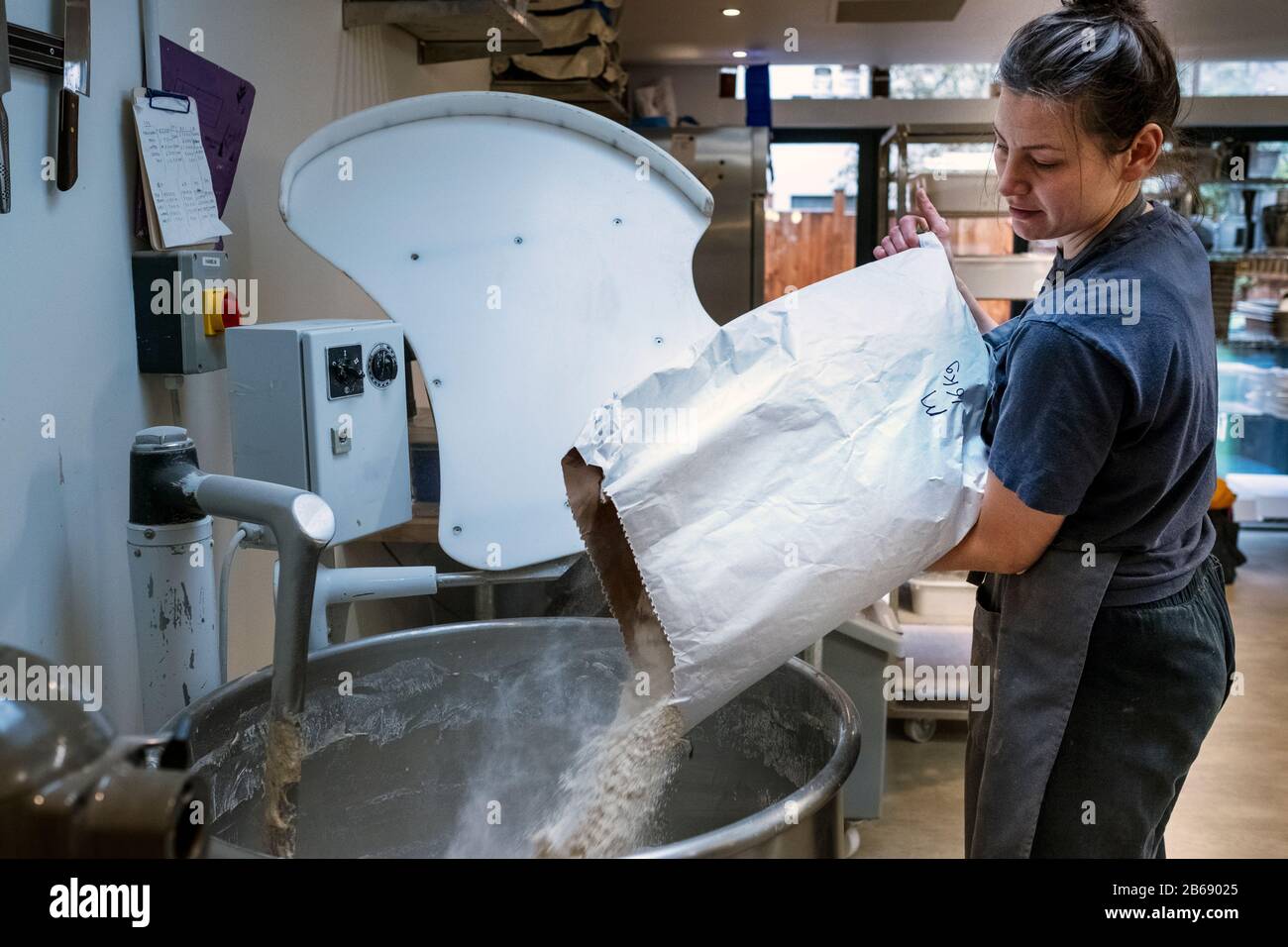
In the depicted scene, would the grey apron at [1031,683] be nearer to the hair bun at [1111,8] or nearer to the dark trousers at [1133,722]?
the dark trousers at [1133,722]

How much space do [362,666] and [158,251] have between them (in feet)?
2.14

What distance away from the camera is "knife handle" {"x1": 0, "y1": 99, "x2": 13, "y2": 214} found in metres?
1.15

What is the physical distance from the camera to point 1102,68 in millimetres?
1023

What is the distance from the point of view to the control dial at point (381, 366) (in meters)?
1.55

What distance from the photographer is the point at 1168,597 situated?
3.67 feet

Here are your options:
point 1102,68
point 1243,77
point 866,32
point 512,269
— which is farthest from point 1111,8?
point 1243,77

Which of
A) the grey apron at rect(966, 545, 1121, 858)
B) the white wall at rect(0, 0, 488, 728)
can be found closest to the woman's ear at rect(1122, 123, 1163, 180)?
the grey apron at rect(966, 545, 1121, 858)

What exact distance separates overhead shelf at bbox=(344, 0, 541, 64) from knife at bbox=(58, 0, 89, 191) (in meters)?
0.94

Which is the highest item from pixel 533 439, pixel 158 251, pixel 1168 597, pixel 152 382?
pixel 158 251

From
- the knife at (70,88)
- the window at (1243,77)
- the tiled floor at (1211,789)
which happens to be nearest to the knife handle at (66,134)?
the knife at (70,88)

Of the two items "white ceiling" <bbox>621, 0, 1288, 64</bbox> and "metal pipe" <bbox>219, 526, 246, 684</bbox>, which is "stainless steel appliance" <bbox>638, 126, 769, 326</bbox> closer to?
"white ceiling" <bbox>621, 0, 1288, 64</bbox>
